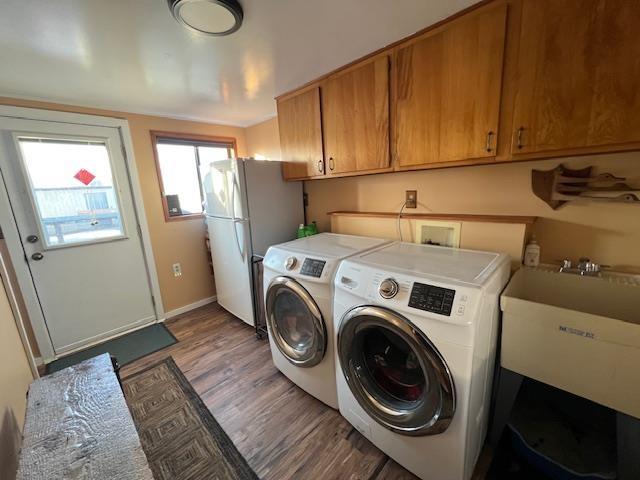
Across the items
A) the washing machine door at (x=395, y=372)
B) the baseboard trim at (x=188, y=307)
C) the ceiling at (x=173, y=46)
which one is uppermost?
the ceiling at (x=173, y=46)

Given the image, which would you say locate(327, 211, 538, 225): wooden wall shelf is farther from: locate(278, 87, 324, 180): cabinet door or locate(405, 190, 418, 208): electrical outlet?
locate(278, 87, 324, 180): cabinet door

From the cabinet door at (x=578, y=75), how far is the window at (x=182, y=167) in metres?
2.55

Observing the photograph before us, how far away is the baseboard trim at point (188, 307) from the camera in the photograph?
290 cm

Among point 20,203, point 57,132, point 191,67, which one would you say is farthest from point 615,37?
point 20,203

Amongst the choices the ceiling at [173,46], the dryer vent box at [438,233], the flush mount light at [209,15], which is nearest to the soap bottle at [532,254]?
the dryer vent box at [438,233]

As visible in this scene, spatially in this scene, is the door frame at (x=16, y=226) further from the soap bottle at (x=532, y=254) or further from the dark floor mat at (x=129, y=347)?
the soap bottle at (x=532, y=254)

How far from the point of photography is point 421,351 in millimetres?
1029

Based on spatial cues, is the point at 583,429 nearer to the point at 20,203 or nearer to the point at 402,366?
the point at 402,366

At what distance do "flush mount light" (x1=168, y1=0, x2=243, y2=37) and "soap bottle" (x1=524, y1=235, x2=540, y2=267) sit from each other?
6.24 ft

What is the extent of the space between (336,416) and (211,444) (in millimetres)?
755

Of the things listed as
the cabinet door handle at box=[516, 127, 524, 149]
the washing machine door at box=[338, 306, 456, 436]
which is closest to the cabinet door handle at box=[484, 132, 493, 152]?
the cabinet door handle at box=[516, 127, 524, 149]

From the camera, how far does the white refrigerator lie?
2270 millimetres

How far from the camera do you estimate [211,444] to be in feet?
4.81

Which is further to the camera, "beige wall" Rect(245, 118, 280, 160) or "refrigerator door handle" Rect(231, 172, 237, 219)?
"beige wall" Rect(245, 118, 280, 160)
